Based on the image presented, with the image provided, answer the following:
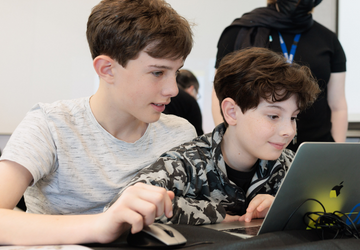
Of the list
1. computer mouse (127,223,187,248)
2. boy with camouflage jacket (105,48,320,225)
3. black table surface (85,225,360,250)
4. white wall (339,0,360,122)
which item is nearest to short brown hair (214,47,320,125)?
boy with camouflage jacket (105,48,320,225)

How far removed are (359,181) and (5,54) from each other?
10.6ft

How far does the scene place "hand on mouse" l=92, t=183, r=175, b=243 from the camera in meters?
0.54

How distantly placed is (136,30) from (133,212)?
0.57 metres

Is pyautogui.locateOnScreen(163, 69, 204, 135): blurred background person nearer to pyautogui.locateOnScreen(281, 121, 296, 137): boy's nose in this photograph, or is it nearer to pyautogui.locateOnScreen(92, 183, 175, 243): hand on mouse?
pyautogui.locateOnScreen(281, 121, 296, 137): boy's nose

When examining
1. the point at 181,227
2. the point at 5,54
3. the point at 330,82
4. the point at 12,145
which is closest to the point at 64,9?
the point at 5,54

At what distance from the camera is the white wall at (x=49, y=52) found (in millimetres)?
3195

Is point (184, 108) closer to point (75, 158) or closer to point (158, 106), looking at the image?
point (158, 106)

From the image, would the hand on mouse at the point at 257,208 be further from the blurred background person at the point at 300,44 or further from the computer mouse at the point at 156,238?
the blurred background person at the point at 300,44

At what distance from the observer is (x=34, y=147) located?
32.3 inches

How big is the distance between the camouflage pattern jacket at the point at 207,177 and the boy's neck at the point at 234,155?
30 millimetres

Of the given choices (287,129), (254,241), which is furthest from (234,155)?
(254,241)

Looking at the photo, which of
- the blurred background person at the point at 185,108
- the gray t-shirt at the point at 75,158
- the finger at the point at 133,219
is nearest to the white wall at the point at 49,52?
the blurred background person at the point at 185,108

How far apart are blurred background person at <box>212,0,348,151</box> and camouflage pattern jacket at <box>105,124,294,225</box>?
1.45ft

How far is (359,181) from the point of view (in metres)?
0.72
